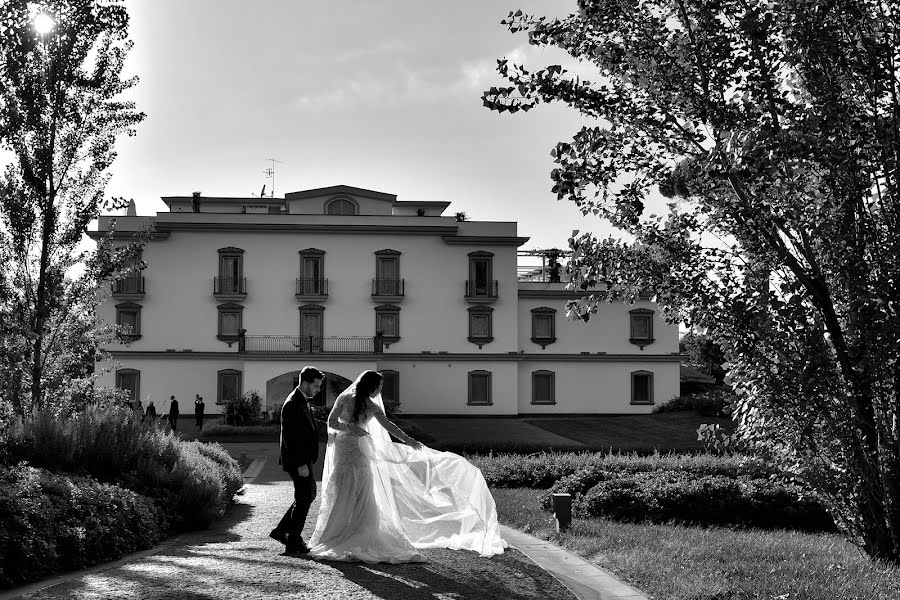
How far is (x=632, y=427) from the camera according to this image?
42.0 meters

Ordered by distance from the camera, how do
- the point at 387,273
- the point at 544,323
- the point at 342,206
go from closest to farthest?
the point at 387,273
the point at 342,206
the point at 544,323

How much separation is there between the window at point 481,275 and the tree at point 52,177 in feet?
107

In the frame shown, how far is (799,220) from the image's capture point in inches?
322

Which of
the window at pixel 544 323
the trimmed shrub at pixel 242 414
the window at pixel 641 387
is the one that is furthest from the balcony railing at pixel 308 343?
the window at pixel 641 387

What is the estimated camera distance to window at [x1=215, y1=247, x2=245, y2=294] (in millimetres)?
45750

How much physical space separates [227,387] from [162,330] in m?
4.25

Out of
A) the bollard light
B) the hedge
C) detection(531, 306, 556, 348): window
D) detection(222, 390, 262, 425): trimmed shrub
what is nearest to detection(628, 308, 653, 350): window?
detection(531, 306, 556, 348): window

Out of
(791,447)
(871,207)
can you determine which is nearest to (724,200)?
(871,207)

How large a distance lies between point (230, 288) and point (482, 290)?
12341mm

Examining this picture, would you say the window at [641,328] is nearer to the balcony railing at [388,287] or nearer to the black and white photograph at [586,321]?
the balcony railing at [388,287]

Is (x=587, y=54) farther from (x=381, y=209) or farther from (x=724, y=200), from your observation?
(x=381, y=209)

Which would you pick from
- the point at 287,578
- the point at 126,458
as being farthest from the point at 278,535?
the point at 126,458

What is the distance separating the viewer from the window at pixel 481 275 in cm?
4666

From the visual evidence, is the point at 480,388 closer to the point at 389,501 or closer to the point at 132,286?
the point at 132,286
